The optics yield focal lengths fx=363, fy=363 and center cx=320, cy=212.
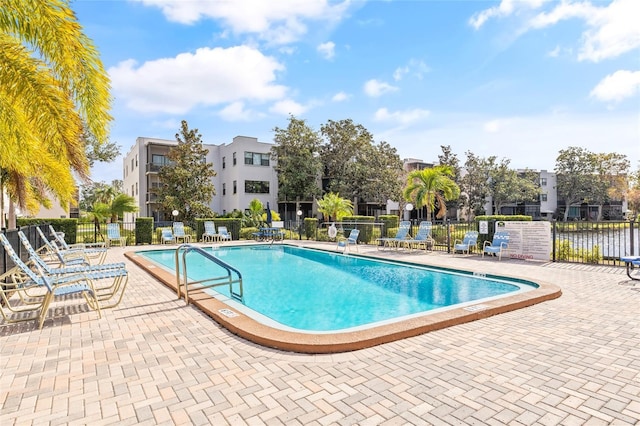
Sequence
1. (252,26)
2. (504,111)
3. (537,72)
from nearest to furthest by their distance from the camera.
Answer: (252,26) < (537,72) < (504,111)

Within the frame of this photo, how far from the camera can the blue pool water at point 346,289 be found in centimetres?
689

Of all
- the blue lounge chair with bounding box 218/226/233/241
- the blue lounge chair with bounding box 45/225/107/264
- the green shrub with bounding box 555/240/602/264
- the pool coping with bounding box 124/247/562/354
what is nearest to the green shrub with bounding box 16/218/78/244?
the blue lounge chair with bounding box 45/225/107/264

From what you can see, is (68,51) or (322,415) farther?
(68,51)

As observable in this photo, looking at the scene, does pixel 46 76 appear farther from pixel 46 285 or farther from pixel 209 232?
pixel 209 232

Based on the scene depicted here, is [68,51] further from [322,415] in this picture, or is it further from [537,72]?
[537,72]

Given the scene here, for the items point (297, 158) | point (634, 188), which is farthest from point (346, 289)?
point (634, 188)

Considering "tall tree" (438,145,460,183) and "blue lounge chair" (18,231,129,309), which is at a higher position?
"tall tree" (438,145,460,183)

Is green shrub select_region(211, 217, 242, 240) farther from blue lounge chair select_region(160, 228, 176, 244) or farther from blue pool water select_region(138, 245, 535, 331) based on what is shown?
blue pool water select_region(138, 245, 535, 331)

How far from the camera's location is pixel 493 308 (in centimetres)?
541

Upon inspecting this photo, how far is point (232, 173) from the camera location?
33.4 meters

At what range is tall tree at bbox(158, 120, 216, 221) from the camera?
27.1 meters

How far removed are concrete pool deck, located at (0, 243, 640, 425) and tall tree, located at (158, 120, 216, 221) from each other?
2294 cm

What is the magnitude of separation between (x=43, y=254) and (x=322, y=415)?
13183mm

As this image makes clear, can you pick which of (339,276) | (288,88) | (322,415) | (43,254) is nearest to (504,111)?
(288,88)
